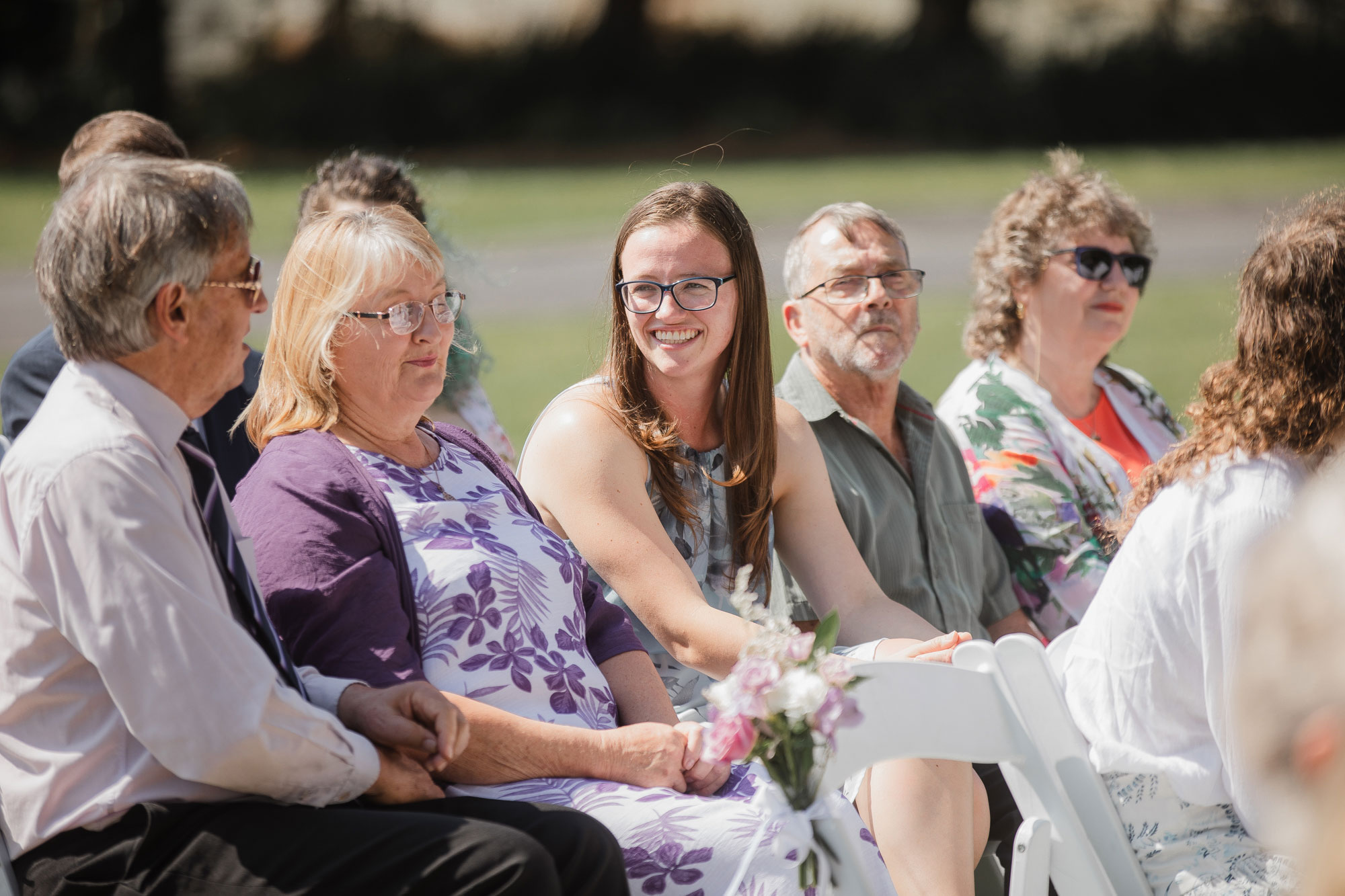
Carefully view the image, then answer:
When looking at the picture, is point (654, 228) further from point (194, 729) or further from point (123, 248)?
point (194, 729)

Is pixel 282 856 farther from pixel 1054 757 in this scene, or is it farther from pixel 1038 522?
pixel 1038 522

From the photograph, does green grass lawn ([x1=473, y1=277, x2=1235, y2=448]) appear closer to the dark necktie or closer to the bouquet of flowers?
the dark necktie

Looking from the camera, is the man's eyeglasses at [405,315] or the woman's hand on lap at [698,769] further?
the man's eyeglasses at [405,315]

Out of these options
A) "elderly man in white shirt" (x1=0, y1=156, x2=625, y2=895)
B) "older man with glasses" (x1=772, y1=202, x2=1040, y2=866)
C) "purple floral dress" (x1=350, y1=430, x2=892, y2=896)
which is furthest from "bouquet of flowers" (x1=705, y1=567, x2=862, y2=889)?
"older man with glasses" (x1=772, y1=202, x2=1040, y2=866)

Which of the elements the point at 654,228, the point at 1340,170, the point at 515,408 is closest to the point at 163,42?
the point at 515,408

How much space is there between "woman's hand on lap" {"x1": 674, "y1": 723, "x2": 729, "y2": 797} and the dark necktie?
0.76 m

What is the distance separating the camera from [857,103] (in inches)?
1203

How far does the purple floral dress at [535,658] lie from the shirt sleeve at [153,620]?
53 cm

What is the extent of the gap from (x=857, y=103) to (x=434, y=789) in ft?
99.3

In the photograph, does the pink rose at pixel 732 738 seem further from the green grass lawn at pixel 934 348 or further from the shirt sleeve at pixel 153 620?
the green grass lawn at pixel 934 348

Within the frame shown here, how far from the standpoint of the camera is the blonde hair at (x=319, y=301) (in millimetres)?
2496

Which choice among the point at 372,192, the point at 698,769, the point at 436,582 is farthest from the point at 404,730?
the point at 372,192

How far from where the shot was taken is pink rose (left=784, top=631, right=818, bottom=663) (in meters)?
1.74

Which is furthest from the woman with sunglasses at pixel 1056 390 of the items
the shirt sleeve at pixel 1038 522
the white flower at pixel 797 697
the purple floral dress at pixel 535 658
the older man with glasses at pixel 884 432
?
the white flower at pixel 797 697
